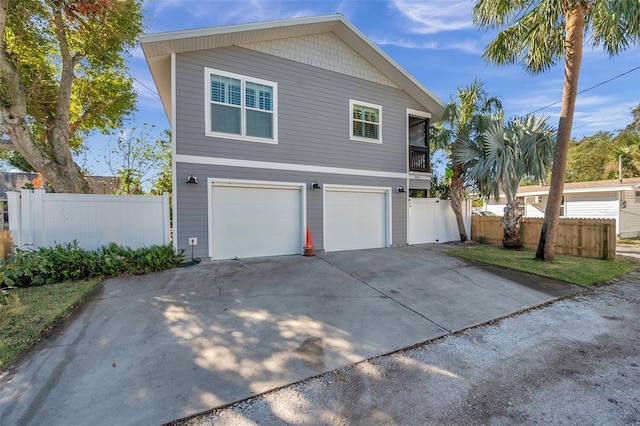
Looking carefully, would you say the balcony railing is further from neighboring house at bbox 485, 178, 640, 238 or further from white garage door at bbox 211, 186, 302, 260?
neighboring house at bbox 485, 178, 640, 238

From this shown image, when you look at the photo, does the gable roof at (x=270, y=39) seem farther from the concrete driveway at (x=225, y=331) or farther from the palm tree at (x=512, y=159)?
the concrete driveway at (x=225, y=331)

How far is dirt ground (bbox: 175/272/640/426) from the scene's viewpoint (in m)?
2.17

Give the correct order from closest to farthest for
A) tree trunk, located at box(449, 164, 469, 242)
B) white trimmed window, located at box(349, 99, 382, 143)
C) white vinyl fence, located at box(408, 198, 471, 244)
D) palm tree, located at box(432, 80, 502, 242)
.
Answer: white trimmed window, located at box(349, 99, 382, 143)
palm tree, located at box(432, 80, 502, 242)
white vinyl fence, located at box(408, 198, 471, 244)
tree trunk, located at box(449, 164, 469, 242)

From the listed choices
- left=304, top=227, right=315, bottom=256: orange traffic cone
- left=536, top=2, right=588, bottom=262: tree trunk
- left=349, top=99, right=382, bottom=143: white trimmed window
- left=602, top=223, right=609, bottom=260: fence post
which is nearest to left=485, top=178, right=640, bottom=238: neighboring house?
left=602, top=223, right=609, bottom=260: fence post

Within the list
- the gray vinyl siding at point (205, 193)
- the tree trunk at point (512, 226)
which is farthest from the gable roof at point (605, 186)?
the gray vinyl siding at point (205, 193)

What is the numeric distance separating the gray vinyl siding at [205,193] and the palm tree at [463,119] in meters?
4.05

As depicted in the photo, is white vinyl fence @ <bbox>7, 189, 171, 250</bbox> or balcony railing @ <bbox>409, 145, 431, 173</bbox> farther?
balcony railing @ <bbox>409, 145, 431, 173</bbox>

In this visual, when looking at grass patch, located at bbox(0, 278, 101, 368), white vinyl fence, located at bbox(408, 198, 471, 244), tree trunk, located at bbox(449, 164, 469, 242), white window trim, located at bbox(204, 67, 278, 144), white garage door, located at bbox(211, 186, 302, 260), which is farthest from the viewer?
tree trunk, located at bbox(449, 164, 469, 242)

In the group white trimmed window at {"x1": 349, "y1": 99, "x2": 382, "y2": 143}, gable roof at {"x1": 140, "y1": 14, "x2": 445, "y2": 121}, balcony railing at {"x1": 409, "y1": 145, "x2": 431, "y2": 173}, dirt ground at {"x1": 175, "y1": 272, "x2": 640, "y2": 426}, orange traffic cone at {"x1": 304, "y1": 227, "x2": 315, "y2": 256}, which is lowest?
dirt ground at {"x1": 175, "y1": 272, "x2": 640, "y2": 426}

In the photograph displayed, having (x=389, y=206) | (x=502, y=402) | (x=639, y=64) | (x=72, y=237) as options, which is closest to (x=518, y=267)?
(x=389, y=206)

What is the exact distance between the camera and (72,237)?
6047mm

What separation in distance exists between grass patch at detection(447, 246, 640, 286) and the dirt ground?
9.25 ft

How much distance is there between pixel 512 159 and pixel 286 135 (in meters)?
7.39

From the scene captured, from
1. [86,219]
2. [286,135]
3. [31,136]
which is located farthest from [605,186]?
[31,136]
